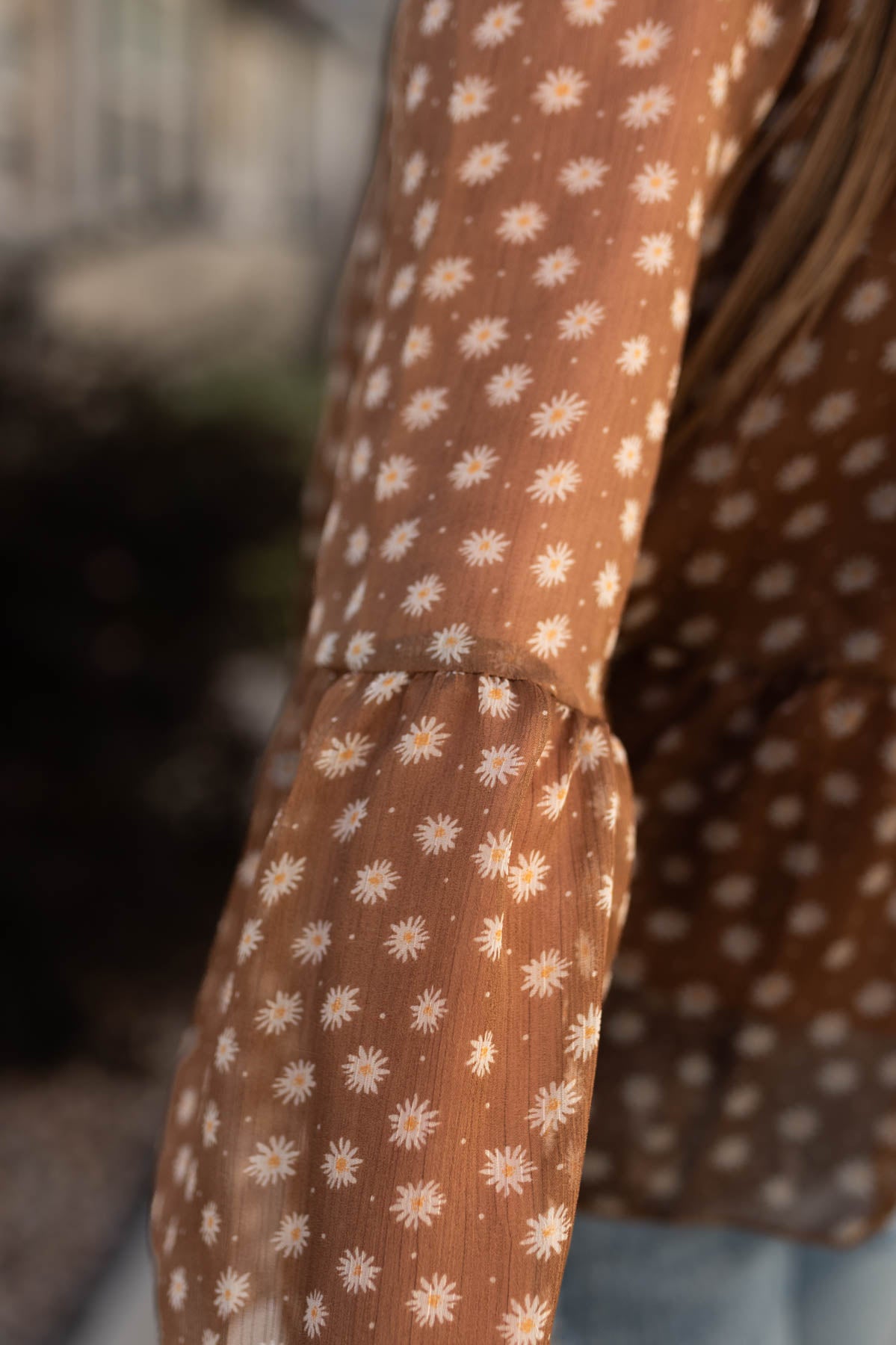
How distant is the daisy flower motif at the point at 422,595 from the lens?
257 millimetres

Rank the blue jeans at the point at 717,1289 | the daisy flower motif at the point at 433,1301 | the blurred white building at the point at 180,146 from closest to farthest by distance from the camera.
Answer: the daisy flower motif at the point at 433,1301, the blue jeans at the point at 717,1289, the blurred white building at the point at 180,146

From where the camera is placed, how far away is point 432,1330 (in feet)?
0.73

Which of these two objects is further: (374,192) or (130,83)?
(130,83)

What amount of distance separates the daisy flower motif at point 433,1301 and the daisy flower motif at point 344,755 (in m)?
0.14

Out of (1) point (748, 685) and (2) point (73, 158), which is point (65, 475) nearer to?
(2) point (73, 158)

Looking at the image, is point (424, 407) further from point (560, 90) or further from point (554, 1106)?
point (554, 1106)

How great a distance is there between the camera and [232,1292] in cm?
25

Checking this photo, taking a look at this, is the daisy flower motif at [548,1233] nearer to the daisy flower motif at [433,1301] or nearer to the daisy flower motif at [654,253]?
the daisy flower motif at [433,1301]

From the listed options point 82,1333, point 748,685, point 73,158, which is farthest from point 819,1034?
point 73,158

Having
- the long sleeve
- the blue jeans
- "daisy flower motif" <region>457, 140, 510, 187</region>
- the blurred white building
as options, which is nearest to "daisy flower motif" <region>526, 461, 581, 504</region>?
the long sleeve

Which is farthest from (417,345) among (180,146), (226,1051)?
(180,146)

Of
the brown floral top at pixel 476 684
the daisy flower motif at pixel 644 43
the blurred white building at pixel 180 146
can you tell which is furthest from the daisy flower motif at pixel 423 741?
the blurred white building at pixel 180 146

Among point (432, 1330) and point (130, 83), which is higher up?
point (130, 83)

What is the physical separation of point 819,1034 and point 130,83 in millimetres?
954
